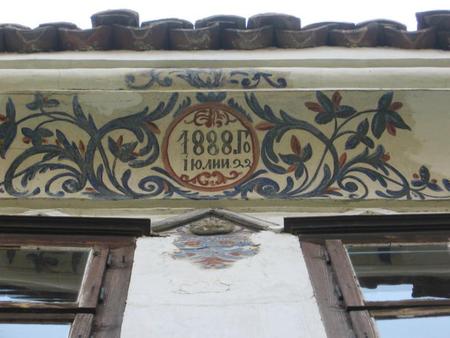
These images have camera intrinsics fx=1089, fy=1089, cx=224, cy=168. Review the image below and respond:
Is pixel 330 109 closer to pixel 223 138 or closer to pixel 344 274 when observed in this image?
pixel 223 138

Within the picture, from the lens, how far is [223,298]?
2.68 m

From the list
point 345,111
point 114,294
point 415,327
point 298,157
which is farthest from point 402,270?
point 345,111

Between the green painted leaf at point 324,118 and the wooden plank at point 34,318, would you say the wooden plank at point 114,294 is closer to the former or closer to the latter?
the wooden plank at point 34,318

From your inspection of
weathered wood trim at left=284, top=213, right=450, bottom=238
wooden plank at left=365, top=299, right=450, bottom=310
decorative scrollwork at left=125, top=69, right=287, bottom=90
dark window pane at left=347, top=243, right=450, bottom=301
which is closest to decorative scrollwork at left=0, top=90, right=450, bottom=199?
decorative scrollwork at left=125, top=69, right=287, bottom=90

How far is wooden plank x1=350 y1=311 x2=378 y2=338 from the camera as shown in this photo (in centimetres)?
247

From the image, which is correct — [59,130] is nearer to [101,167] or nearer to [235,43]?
[101,167]

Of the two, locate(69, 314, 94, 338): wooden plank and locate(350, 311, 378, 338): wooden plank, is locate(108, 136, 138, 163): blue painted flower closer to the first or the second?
locate(69, 314, 94, 338): wooden plank

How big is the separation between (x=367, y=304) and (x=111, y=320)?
24.3 inches

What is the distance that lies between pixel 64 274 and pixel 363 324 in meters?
0.86

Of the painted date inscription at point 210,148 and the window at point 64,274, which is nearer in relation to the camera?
the window at point 64,274

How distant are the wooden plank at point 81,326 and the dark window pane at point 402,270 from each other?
690mm

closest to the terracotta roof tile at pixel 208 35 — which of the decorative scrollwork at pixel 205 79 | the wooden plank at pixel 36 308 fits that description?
the decorative scrollwork at pixel 205 79

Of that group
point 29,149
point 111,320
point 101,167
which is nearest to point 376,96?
point 101,167

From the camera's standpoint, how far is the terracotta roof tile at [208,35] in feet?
14.2
